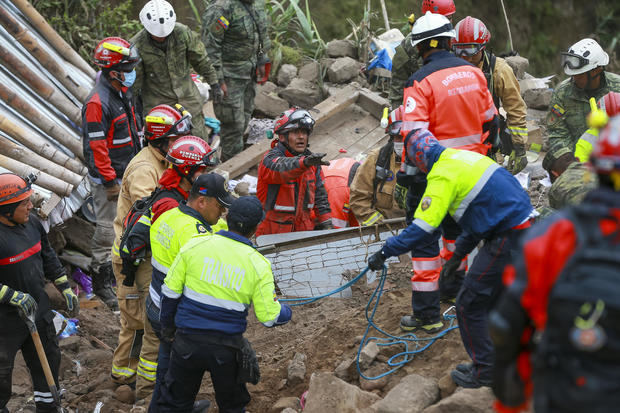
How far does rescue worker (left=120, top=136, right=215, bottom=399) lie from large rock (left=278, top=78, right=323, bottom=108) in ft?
18.8

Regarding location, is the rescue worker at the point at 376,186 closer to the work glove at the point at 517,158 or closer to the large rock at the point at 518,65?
the work glove at the point at 517,158

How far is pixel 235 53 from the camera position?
9078 mm

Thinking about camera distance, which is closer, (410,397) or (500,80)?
(410,397)

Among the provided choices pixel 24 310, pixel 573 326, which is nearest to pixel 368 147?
pixel 24 310

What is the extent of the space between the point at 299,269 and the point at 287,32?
22.9ft

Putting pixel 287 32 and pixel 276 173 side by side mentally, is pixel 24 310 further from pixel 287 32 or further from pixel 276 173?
pixel 287 32

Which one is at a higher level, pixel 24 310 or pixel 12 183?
pixel 12 183

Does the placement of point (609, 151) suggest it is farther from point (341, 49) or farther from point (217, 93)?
point (341, 49)

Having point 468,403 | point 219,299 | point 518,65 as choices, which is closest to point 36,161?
point 219,299

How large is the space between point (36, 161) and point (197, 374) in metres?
4.14

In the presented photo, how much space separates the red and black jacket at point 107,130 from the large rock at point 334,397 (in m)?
3.48

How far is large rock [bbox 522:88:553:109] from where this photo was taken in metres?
10.8

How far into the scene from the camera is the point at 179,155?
5.07m

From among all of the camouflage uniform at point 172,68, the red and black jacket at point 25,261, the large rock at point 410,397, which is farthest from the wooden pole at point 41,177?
the large rock at point 410,397
